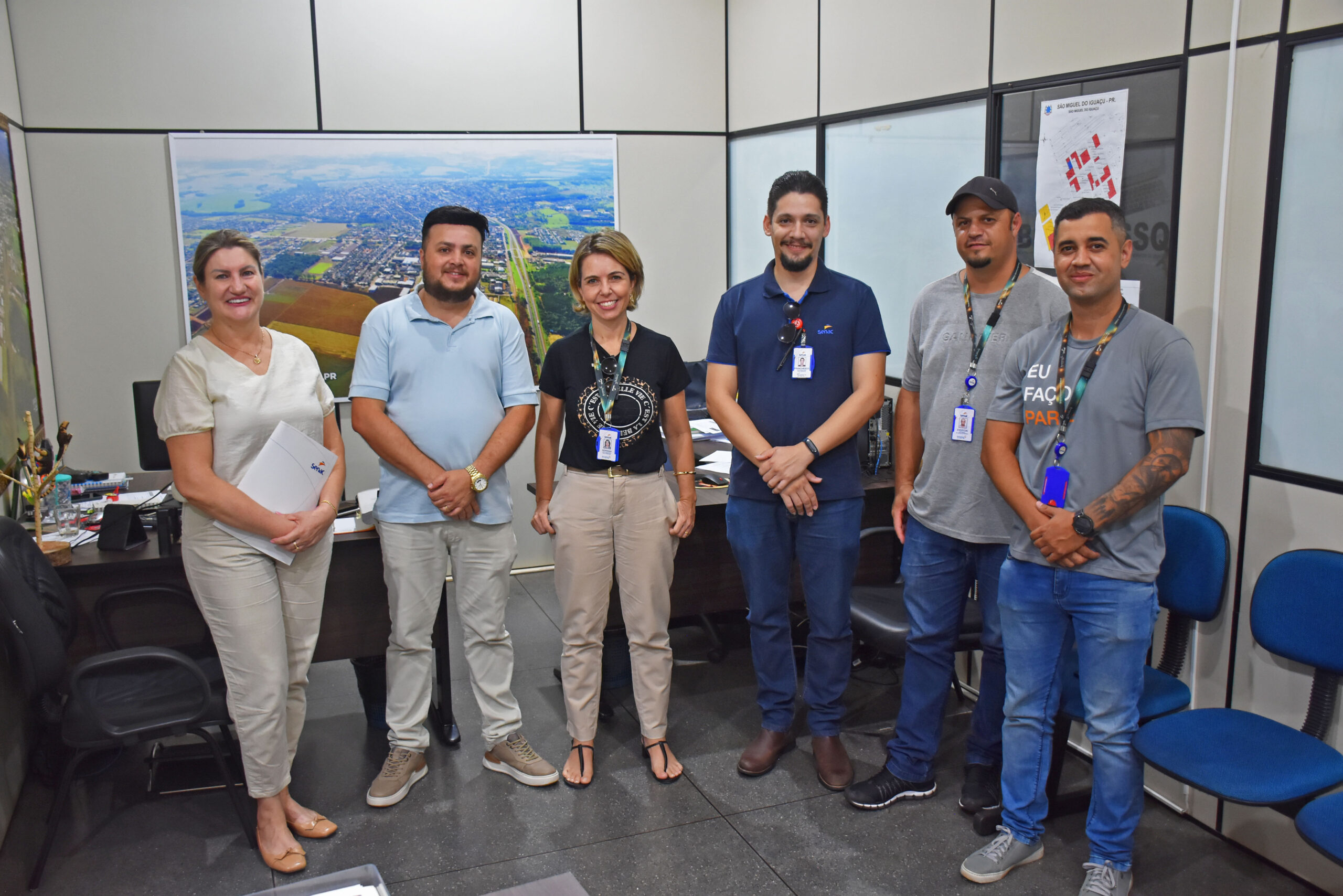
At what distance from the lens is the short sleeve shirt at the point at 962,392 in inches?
103

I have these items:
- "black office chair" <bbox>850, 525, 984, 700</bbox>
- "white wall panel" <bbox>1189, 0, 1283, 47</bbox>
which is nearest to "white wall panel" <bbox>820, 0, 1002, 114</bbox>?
"white wall panel" <bbox>1189, 0, 1283, 47</bbox>

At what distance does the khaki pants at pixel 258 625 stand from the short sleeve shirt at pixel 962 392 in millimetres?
1758

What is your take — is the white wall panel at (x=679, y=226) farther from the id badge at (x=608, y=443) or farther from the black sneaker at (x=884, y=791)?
the black sneaker at (x=884, y=791)

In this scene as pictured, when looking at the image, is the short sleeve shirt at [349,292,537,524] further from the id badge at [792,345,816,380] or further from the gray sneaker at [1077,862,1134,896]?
the gray sneaker at [1077,862,1134,896]

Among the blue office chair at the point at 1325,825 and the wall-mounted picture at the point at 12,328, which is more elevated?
the wall-mounted picture at the point at 12,328

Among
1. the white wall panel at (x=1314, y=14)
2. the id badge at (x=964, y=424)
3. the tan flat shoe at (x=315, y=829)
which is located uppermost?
the white wall panel at (x=1314, y=14)

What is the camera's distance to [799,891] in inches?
97.3

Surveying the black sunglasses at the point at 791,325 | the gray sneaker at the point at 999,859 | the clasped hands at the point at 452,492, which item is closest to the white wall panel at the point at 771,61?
the black sunglasses at the point at 791,325

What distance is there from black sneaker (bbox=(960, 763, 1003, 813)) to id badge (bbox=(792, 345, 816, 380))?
4.20 feet

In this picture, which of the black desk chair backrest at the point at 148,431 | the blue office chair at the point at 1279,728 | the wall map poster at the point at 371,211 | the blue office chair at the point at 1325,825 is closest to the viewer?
the blue office chair at the point at 1325,825

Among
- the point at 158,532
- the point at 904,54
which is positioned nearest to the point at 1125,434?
the point at 904,54

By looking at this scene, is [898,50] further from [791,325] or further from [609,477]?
[609,477]

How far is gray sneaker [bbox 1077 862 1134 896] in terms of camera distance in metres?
2.35

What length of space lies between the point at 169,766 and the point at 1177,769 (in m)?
2.98
